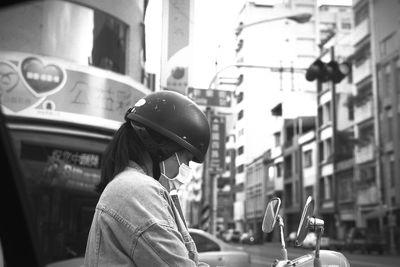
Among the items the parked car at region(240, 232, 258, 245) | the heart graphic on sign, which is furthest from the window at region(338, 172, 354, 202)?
the heart graphic on sign

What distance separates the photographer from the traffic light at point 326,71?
1.71 meters

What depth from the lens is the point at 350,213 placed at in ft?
6.20

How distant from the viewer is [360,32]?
1.92 meters

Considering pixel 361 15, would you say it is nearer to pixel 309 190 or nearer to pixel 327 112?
pixel 327 112

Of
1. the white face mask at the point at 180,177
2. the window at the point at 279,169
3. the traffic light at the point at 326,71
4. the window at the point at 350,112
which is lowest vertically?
the white face mask at the point at 180,177

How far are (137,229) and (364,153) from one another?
121 centimetres

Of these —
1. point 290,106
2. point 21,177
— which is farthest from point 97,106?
point 21,177

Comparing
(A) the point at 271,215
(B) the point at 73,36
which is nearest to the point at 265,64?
(A) the point at 271,215

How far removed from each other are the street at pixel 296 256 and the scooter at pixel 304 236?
76 mm

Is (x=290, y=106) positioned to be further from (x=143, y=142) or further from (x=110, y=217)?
(x=110, y=217)

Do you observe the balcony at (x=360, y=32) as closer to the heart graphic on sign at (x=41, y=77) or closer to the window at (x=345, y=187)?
the window at (x=345, y=187)

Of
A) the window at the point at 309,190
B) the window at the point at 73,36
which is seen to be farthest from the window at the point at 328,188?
the window at the point at 73,36

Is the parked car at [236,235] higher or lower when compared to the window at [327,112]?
lower

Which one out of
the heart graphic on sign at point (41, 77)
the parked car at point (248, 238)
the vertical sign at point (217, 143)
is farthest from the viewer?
the heart graphic on sign at point (41, 77)
